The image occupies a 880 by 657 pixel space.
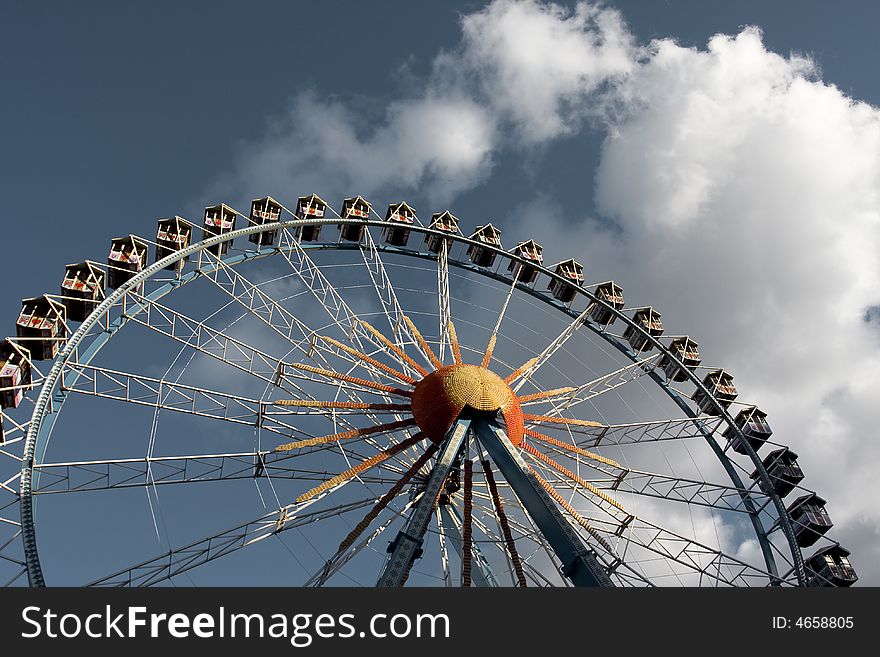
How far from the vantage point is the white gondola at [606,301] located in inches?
1173

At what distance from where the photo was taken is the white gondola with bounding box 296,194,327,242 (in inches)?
1009

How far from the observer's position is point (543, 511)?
1595 centimetres

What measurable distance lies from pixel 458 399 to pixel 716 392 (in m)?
16.2

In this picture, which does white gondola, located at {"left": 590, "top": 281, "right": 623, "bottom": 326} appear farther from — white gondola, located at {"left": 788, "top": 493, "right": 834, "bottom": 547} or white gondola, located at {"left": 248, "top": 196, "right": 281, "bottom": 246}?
white gondola, located at {"left": 248, "top": 196, "right": 281, "bottom": 246}

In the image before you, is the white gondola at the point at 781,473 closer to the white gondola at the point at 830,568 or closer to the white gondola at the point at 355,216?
the white gondola at the point at 830,568

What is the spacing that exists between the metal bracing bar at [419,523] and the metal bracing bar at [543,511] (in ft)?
2.61

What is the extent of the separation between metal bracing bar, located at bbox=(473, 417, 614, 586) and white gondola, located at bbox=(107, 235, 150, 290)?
36.3 feet

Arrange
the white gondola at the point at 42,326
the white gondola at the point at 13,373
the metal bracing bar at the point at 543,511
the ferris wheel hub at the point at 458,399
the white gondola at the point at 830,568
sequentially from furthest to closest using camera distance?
the white gondola at the point at 830,568
the ferris wheel hub at the point at 458,399
the white gondola at the point at 42,326
the white gondola at the point at 13,373
the metal bracing bar at the point at 543,511

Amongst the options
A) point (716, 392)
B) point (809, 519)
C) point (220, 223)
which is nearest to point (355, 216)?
point (220, 223)

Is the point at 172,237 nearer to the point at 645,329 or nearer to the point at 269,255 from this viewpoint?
the point at 269,255

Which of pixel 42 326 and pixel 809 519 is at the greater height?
pixel 42 326

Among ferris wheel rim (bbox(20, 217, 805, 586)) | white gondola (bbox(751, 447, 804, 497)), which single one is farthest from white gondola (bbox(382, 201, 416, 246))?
white gondola (bbox(751, 447, 804, 497))

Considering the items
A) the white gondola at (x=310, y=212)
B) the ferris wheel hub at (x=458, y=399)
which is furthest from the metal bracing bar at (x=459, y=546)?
the white gondola at (x=310, y=212)
